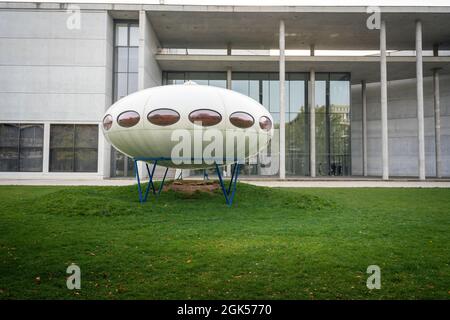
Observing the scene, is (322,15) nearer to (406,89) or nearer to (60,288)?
(406,89)

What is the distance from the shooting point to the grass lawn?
4172mm

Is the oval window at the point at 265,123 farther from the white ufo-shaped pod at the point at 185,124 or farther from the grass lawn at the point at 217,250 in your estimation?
the grass lawn at the point at 217,250

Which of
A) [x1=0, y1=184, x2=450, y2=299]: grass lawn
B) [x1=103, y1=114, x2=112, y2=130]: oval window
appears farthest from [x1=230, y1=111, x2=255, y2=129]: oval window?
[x1=103, y1=114, x2=112, y2=130]: oval window

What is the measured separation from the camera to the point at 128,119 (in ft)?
32.0

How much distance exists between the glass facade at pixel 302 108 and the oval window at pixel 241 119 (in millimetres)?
23085

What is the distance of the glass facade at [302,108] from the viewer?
32.9m

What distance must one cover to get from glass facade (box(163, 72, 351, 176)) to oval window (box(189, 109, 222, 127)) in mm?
23788

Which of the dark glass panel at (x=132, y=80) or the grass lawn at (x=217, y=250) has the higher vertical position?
the dark glass panel at (x=132, y=80)

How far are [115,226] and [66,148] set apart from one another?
20.4 metres

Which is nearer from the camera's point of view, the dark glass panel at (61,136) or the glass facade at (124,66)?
the dark glass panel at (61,136)

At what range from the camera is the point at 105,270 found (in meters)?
4.80

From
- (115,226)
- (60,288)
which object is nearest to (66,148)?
(115,226)

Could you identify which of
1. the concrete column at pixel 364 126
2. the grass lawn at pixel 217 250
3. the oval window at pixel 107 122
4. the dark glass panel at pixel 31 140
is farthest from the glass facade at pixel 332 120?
the oval window at pixel 107 122

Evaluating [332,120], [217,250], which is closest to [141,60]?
[332,120]
